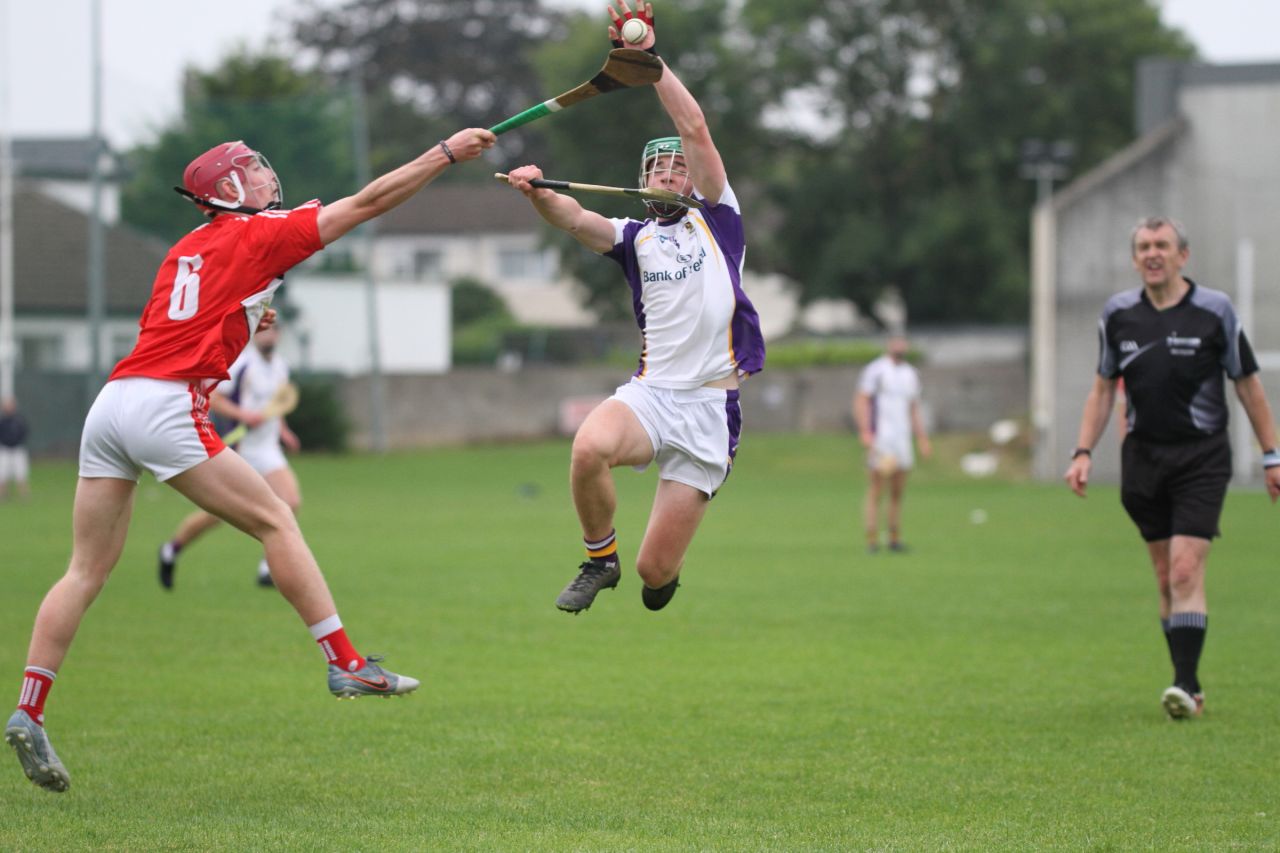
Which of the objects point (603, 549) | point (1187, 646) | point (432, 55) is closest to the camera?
point (603, 549)

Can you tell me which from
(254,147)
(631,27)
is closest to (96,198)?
(254,147)

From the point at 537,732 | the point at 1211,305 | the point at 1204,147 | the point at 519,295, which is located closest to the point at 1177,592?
the point at 1211,305

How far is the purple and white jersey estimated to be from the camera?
7.91 meters

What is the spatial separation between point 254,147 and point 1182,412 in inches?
1269

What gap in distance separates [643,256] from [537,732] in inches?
102

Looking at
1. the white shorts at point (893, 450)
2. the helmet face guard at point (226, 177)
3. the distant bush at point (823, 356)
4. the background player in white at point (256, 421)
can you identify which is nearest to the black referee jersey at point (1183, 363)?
the helmet face guard at point (226, 177)

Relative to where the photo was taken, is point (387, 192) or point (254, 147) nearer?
point (387, 192)

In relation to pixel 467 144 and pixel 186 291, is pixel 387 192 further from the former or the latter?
pixel 186 291

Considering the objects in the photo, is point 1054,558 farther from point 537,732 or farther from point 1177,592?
point 537,732

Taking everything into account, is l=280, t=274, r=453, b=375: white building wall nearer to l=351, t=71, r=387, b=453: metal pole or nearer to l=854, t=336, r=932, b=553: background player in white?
l=351, t=71, r=387, b=453: metal pole

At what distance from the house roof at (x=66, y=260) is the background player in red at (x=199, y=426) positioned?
112 ft

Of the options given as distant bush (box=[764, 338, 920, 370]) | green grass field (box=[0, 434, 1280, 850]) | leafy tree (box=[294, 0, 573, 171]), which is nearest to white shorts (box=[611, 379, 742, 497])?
green grass field (box=[0, 434, 1280, 850])

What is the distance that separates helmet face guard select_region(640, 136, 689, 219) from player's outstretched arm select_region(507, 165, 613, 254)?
262mm

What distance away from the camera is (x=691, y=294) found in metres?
7.90
